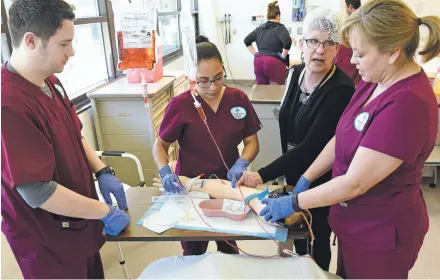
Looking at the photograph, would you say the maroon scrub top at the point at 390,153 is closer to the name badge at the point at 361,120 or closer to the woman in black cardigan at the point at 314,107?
the name badge at the point at 361,120

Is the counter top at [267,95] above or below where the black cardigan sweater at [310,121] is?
below

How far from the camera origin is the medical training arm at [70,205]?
3.34 ft

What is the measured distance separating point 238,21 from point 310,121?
5116mm

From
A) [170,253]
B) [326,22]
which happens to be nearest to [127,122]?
[170,253]

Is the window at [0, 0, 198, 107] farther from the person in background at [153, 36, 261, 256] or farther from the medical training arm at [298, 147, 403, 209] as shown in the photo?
the medical training arm at [298, 147, 403, 209]

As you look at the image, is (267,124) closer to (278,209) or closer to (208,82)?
(208,82)

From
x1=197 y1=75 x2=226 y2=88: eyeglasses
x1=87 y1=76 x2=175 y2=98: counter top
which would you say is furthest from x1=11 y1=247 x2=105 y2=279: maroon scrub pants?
x1=87 y1=76 x2=175 y2=98: counter top

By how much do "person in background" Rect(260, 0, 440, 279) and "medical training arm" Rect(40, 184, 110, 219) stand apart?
0.56 metres

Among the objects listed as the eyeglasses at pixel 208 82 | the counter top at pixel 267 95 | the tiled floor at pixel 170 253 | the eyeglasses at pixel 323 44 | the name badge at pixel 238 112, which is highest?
the eyeglasses at pixel 323 44

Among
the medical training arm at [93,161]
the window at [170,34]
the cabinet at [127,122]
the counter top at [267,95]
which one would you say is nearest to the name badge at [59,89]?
the medical training arm at [93,161]

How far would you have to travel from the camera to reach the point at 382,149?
3.32 feet

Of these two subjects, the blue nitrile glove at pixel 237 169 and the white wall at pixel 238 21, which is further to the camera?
the white wall at pixel 238 21

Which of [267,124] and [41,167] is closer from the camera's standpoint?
[41,167]

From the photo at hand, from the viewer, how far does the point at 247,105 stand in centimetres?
162
